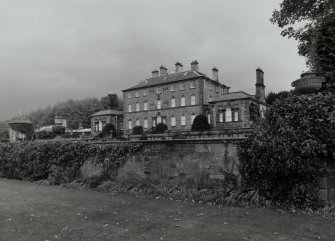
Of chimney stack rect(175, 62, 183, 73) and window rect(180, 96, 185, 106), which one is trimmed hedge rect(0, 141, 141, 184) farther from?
chimney stack rect(175, 62, 183, 73)

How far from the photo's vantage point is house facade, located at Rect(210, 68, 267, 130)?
38309 mm

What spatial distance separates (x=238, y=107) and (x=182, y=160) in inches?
1243

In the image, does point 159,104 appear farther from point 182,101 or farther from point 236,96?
point 236,96

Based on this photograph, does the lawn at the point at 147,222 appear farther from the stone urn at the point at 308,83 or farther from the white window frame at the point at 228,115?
the white window frame at the point at 228,115

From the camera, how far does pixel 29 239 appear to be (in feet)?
15.1

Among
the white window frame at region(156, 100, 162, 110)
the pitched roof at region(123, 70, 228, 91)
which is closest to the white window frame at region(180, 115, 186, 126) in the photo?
the white window frame at region(156, 100, 162, 110)

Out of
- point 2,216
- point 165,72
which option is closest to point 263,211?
point 2,216

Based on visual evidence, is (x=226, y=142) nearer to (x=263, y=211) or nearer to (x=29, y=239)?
(x=263, y=211)

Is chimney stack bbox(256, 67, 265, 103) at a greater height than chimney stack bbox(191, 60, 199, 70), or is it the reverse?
chimney stack bbox(191, 60, 199, 70)

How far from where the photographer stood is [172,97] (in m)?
50.7

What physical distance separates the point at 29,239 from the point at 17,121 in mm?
14457

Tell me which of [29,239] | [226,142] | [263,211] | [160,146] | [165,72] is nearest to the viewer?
[29,239]

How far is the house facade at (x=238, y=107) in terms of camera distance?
38309mm

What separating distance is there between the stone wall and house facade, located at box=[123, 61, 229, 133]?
37.1m
